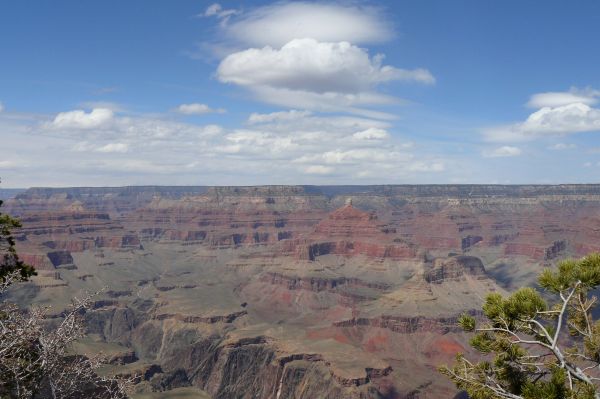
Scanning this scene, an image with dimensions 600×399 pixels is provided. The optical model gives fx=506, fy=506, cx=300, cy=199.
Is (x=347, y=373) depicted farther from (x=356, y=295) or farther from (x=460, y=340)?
(x=356, y=295)

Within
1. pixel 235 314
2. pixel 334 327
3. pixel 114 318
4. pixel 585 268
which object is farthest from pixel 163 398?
pixel 114 318

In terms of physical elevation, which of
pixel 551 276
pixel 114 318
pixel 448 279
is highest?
pixel 551 276

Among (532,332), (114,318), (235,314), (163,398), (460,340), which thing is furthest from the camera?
(114,318)

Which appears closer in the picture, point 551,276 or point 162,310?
point 551,276

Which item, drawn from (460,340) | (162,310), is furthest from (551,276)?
(162,310)

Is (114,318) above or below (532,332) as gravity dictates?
below

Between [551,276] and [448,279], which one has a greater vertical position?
[551,276]

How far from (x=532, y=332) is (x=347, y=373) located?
9889cm

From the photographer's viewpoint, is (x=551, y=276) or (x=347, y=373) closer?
(x=551, y=276)

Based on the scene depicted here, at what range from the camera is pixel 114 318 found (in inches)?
7854

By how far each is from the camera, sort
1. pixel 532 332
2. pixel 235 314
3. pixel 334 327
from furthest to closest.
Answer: pixel 235 314 < pixel 334 327 < pixel 532 332

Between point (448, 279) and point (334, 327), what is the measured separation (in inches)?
2044

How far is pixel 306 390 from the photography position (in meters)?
119

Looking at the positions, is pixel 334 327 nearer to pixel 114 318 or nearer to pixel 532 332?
pixel 114 318
